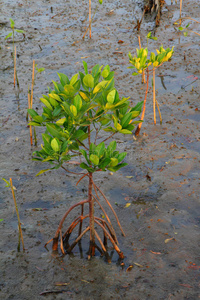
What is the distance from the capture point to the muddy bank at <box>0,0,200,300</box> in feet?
8.61

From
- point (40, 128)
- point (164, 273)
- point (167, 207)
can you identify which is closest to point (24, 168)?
point (40, 128)

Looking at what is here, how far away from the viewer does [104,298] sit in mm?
2508

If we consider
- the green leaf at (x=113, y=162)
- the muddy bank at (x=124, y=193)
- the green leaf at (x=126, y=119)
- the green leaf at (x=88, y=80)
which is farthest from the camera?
the muddy bank at (x=124, y=193)

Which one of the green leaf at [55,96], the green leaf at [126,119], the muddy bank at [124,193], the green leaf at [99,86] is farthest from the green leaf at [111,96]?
the muddy bank at [124,193]

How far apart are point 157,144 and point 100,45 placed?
3613 millimetres

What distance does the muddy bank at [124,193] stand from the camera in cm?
262

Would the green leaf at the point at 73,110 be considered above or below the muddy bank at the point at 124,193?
above

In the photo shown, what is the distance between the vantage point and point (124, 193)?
3629 mm

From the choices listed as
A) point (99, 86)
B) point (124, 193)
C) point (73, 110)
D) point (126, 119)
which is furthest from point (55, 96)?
point (124, 193)

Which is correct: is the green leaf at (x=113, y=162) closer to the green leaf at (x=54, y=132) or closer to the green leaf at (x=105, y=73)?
the green leaf at (x=54, y=132)

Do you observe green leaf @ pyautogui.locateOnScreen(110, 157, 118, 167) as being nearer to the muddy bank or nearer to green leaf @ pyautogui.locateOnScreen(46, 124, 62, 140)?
green leaf @ pyautogui.locateOnScreen(46, 124, 62, 140)

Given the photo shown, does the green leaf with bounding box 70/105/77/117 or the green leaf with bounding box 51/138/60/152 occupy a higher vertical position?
the green leaf with bounding box 70/105/77/117

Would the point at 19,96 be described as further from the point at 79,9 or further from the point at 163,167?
the point at 79,9

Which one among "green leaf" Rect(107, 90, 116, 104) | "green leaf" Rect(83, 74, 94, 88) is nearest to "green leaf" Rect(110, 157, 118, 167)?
"green leaf" Rect(107, 90, 116, 104)
